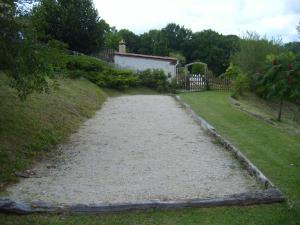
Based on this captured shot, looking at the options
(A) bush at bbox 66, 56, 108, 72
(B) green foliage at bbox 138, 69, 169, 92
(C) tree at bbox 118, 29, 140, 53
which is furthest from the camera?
(C) tree at bbox 118, 29, 140, 53

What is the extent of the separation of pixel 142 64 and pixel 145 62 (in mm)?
298

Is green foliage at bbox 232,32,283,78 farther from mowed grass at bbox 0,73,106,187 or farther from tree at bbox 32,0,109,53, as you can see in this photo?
mowed grass at bbox 0,73,106,187

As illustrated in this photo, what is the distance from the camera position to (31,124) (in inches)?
458

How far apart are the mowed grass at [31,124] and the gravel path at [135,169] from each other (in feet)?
1.32

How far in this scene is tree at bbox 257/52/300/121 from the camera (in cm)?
1839

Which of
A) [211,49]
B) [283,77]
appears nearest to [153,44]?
[211,49]

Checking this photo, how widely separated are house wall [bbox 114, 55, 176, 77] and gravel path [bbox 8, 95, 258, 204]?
67.8 ft

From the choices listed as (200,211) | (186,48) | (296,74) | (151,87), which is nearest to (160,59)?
(151,87)

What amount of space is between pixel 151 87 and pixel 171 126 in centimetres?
1737

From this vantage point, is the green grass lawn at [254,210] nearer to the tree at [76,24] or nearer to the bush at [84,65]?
the bush at [84,65]

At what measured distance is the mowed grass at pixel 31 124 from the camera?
9.17 metres

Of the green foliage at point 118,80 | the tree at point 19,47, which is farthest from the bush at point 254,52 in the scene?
the tree at point 19,47

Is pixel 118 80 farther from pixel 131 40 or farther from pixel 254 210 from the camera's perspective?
pixel 131 40

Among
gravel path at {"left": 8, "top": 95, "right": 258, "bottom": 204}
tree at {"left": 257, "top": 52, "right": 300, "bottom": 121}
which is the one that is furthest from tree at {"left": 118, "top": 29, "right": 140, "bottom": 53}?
gravel path at {"left": 8, "top": 95, "right": 258, "bottom": 204}
